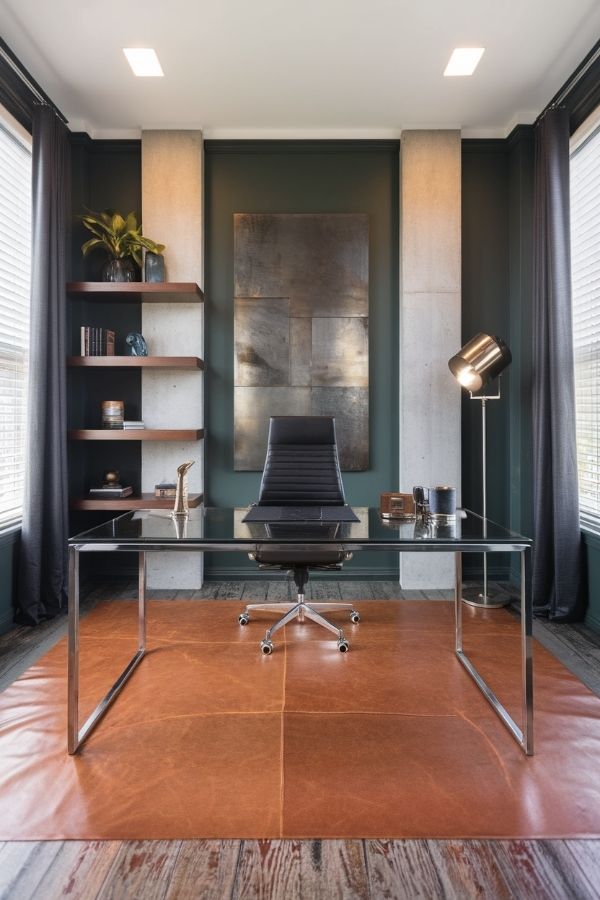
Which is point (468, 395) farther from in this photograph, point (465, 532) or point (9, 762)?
point (9, 762)

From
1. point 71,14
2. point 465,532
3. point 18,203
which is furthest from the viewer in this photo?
point 18,203

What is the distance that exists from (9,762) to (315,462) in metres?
1.93

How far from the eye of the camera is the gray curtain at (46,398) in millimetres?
3340

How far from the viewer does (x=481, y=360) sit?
3572 millimetres

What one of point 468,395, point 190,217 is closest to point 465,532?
point 468,395

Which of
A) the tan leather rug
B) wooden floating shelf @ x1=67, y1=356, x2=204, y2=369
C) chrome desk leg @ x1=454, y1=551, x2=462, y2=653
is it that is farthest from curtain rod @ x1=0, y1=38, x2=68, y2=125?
chrome desk leg @ x1=454, y1=551, x2=462, y2=653

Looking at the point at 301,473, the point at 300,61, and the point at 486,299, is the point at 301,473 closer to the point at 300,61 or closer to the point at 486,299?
the point at 486,299

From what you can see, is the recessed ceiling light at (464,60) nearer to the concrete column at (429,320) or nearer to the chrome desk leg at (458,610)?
the concrete column at (429,320)

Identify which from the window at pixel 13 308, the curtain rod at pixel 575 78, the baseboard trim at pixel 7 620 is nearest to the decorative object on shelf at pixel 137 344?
the window at pixel 13 308

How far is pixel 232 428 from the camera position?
4.29m

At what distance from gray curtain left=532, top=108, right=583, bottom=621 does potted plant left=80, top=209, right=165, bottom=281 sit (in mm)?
2469

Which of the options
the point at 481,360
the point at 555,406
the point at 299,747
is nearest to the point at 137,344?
the point at 481,360

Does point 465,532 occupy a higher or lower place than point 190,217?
lower

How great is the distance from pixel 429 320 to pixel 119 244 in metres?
2.17
